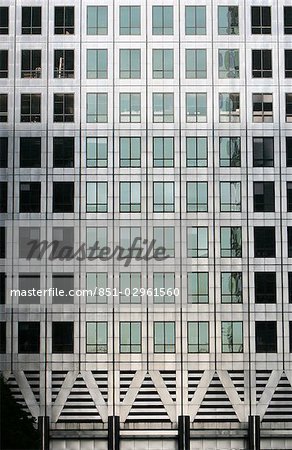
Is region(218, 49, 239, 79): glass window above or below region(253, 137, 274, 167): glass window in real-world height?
above

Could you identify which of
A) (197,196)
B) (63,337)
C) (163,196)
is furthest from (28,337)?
(197,196)

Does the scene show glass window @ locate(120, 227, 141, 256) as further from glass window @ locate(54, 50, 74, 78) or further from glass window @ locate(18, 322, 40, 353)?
glass window @ locate(54, 50, 74, 78)

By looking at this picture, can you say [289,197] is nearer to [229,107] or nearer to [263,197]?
[263,197]

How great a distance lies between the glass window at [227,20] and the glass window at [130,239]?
25.8ft

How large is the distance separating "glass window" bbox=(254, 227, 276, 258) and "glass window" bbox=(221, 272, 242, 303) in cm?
106

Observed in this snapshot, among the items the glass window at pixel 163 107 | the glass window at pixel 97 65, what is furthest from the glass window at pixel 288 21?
the glass window at pixel 97 65

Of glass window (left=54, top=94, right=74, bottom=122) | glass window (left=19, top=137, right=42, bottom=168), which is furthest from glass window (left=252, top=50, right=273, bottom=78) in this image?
glass window (left=19, top=137, right=42, bottom=168)

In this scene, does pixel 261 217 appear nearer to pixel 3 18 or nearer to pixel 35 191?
pixel 35 191

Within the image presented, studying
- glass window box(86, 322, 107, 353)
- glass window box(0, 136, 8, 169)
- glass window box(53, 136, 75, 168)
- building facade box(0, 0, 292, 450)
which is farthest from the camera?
glass window box(0, 136, 8, 169)

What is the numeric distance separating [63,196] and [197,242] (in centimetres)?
499

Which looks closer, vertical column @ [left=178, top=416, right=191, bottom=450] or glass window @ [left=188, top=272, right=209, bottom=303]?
vertical column @ [left=178, top=416, right=191, bottom=450]

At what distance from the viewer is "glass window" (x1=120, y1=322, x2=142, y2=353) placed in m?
25.7

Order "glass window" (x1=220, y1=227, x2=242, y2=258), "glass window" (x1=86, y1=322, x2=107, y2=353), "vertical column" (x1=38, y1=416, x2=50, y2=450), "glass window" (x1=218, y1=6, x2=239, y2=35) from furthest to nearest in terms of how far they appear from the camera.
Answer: "glass window" (x1=218, y1=6, x2=239, y2=35)
"glass window" (x1=220, y1=227, x2=242, y2=258)
"glass window" (x1=86, y1=322, x2=107, y2=353)
"vertical column" (x1=38, y1=416, x2=50, y2=450)

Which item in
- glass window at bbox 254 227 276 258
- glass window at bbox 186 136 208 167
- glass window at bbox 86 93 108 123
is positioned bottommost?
glass window at bbox 254 227 276 258
